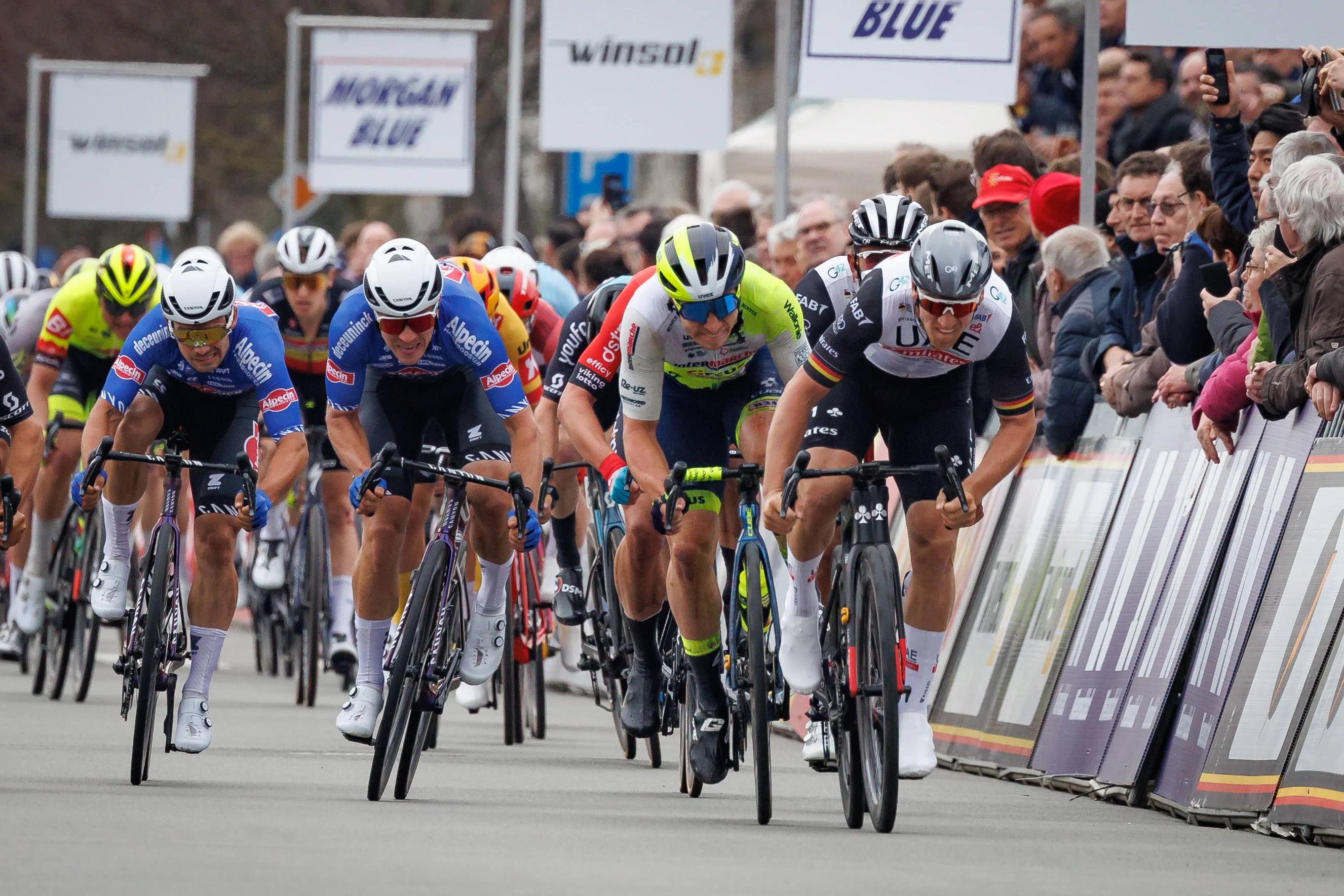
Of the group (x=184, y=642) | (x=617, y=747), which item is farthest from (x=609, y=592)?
(x=184, y=642)

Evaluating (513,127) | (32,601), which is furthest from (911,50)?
(513,127)

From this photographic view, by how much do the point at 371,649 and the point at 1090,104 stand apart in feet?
16.0

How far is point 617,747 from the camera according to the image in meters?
12.5

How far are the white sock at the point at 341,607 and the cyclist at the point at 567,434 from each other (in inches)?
58.4

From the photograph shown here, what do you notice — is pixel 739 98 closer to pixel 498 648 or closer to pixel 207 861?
pixel 498 648

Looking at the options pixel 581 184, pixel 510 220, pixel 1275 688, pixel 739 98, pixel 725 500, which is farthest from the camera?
pixel 739 98

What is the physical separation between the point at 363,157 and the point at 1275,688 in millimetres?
14293

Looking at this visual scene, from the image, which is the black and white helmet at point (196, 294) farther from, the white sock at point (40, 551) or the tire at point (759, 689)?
the white sock at point (40, 551)

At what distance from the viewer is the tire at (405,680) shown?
30.2 feet

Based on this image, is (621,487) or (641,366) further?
(641,366)

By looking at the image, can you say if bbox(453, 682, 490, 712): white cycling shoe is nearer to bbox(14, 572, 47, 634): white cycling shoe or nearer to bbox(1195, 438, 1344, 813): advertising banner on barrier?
bbox(14, 572, 47, 634): white cycling shoe

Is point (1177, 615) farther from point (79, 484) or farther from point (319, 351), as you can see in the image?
point (319, 351)

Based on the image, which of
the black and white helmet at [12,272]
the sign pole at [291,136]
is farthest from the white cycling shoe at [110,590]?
the sign pole at [291,136]

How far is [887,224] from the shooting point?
10172mm
